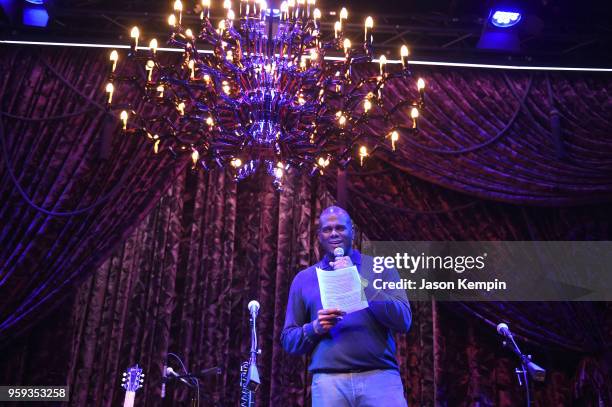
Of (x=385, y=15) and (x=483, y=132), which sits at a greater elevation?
(x=385, y=15)

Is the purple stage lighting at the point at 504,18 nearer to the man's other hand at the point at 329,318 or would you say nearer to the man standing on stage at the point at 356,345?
the man standing on stage at the point at 356,345

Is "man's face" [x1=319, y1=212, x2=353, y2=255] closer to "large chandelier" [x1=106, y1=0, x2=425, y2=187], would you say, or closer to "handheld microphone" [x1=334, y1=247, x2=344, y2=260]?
"handheld microphone" [x1=334, y1=247, x2=344, y2=260]

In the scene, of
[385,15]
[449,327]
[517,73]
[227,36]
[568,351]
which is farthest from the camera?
[517,73]

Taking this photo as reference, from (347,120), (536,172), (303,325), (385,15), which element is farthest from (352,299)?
(385,15)

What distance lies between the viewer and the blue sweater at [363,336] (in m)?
2.90

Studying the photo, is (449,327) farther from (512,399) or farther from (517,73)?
(517,73)

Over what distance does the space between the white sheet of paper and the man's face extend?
1.23 ft

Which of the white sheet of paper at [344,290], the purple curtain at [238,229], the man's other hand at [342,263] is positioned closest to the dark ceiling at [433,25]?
the purple curtain at [238,229]

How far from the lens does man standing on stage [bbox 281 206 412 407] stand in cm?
285

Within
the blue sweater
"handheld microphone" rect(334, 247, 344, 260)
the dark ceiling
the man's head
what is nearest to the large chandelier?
the man's head

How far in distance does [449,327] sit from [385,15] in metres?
3.18

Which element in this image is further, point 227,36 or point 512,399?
point 512,399

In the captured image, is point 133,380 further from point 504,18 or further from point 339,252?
point 504,18

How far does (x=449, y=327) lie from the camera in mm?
5785
